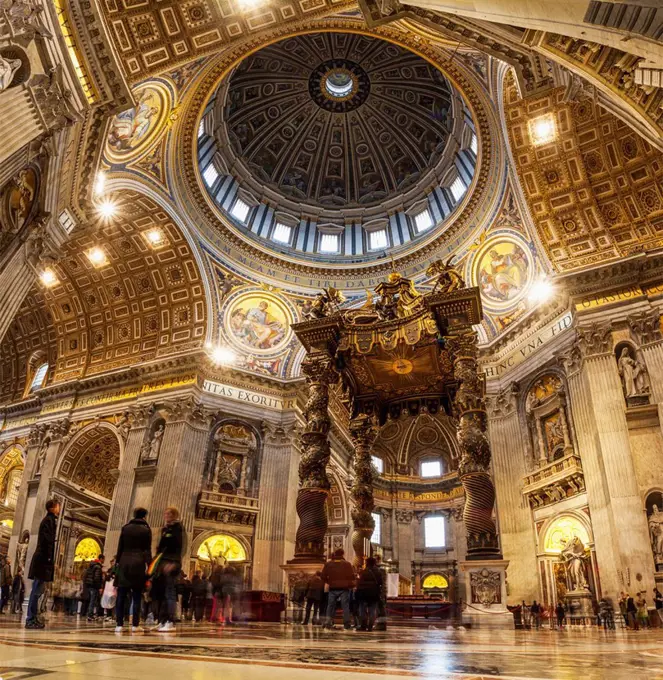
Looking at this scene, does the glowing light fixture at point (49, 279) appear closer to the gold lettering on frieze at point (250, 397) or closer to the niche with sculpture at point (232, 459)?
the gold lettering on frieze at point (250, 397)

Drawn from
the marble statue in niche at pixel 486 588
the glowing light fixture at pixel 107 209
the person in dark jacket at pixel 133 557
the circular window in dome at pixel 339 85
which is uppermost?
the circular window in dome at pixel 339 85

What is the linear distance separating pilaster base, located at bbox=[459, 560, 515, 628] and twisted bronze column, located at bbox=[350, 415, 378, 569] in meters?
4.40

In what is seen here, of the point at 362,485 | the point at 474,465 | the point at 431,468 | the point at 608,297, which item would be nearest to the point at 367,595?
the point at 474,465

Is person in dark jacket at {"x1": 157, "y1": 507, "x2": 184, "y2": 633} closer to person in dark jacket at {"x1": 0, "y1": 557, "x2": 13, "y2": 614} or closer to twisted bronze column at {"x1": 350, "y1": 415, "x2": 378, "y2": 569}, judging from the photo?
twisted bronze column at {"x1": 350, "y1": 415, "x2": 378, "y2": 569}

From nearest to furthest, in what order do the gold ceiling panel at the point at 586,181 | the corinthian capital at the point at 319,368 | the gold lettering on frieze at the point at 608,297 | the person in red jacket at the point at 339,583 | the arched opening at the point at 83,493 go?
the person in red jacket at the point at 339,583, the corinthian capital at the point at 319,368, the gold lettering on frieze at the point at 608,297, the gold ceiling panel at the point at 586,181, the arched opening at the point at 83,493

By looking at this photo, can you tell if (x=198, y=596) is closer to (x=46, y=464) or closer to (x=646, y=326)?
(x=46, y=464)

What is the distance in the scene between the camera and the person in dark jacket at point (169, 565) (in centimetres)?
548

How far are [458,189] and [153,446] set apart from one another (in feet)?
52.6

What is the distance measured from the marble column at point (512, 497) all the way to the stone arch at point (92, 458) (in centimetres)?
1285

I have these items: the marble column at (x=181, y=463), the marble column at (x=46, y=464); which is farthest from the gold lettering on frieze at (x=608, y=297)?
the marble column at (x=46, y=464)

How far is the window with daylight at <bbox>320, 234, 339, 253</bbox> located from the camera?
81.4 ft

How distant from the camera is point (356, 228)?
2559cm

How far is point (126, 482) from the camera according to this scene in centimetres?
1772

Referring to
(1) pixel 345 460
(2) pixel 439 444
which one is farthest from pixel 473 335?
(2) pixel 439 444
